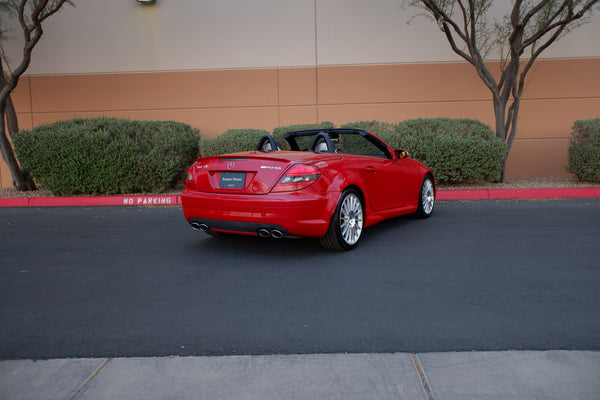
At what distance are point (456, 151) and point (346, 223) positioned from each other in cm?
593

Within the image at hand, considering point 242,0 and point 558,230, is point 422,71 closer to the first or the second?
point 242,0

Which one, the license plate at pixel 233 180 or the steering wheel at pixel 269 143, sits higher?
the steering wheel at pixel 269 143

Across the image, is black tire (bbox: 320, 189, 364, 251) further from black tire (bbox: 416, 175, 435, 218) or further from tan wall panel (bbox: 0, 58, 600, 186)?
tan wall panel (bbox: 0, 58, 600, 186)

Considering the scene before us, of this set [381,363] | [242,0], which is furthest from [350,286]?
[242,0]

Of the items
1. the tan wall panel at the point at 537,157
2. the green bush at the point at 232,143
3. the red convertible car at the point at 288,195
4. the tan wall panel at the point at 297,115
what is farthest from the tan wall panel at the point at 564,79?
the red convertible car at the point at 288,195

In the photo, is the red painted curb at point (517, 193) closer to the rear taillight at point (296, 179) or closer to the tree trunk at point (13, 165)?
the rear taillight at point (296, 179)

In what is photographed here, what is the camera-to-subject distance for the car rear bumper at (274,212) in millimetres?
4715

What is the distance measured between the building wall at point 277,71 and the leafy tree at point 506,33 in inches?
35.0

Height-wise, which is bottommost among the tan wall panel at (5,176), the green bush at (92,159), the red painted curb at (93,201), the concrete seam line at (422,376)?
the red painted curb at (93,201)

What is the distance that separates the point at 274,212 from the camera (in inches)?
186

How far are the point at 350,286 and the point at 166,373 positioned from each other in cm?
190

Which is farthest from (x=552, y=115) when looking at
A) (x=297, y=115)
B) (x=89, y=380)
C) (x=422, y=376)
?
(x=89, y=380)

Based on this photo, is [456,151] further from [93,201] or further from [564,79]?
[93,201]

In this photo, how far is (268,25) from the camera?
12.9 m
